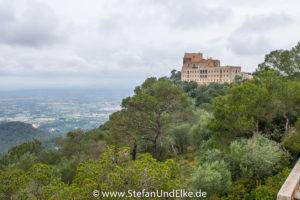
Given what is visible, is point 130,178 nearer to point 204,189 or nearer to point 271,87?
point 204,189

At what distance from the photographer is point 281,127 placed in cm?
1279

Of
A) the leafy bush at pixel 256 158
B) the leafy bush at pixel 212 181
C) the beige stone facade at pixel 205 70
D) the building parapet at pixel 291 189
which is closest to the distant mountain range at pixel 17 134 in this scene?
the beige stone facade at pixel 205 70

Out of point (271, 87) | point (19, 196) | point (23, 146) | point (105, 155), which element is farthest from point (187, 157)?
point (23, 146)

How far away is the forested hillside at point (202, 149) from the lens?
6.30m

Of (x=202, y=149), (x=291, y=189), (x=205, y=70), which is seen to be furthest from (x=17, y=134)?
(x=291, y=189)

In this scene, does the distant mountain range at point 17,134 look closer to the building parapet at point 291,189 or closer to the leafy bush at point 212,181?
the leafy bush at point 212,181

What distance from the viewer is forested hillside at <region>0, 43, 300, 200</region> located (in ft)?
20.7

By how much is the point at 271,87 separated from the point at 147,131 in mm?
9785

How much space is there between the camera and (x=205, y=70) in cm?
6294

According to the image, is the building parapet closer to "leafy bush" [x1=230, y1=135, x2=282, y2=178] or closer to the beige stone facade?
"leafy bush" [x1=230, y1=135, x2=282, y2=178]

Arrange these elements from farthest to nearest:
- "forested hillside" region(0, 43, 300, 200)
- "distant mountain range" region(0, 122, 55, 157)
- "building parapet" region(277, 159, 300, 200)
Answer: "distant mountain range" region(0, 122, 55, 157) → "forested hillside" region(0, 43, 300, 200) → "building parapet" region(277, 159, 300, 200)

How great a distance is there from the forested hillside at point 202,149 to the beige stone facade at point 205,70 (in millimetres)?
39253

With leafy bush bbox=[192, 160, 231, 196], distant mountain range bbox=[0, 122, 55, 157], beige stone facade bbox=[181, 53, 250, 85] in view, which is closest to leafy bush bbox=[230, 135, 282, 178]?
leafy bush bbox=[192, 160, 231, 196]

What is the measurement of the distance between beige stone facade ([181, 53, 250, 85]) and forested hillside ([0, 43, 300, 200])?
39.3m
